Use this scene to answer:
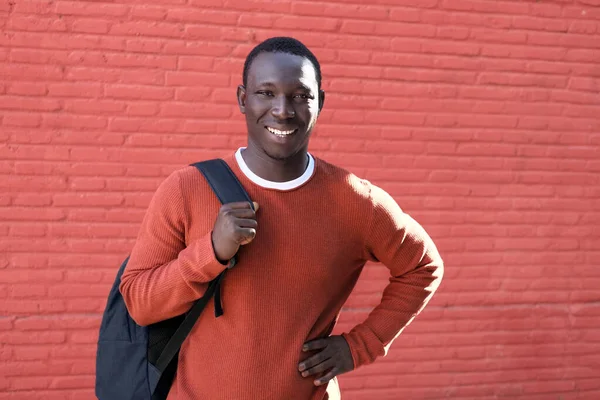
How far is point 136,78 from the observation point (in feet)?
12.3

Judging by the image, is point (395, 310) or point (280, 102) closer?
point (280, 102)

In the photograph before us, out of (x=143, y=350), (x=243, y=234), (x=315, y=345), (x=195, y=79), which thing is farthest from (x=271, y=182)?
(x=195, y=79)

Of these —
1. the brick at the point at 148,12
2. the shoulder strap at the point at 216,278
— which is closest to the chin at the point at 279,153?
the shoulder strap at the point at 216,278

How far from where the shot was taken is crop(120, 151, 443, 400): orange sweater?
1877 millimetres

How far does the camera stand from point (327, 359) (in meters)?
2.06

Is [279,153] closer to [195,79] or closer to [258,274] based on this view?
[258,274]

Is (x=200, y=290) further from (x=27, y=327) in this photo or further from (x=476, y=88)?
(x=476, y=88)

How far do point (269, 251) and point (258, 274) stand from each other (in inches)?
2.7

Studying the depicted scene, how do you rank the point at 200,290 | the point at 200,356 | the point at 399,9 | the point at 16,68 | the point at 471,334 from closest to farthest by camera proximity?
the point at 200,290
the point at 200,356
the point at 16,68
the point at 399,9
the point at 471,334

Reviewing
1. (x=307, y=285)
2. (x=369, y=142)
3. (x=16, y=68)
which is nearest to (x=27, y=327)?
(x=16, y=68)

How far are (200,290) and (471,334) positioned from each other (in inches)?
116

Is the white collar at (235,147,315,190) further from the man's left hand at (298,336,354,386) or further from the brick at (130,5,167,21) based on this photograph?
the brick at (130,5,167,21)

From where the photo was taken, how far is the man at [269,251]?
6.14 feet

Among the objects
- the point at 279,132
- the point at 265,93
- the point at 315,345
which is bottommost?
the point at 315,345
